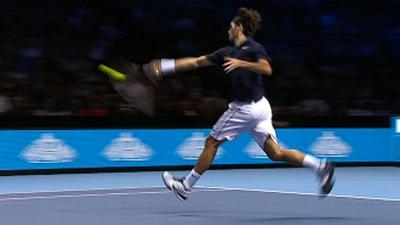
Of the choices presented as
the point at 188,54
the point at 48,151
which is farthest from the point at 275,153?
the point at 188,54

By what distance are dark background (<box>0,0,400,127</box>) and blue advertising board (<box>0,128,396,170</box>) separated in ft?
0.69

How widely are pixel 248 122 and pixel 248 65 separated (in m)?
0.64

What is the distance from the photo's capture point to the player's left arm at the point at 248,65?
7.75 metres

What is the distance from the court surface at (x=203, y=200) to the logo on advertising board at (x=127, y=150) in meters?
0.35

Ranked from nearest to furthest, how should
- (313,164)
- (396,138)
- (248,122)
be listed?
(248,122) → (313,164) → (396,138)

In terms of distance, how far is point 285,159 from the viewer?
8.23 metres

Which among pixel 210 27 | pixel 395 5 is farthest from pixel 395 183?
pixel 395 5

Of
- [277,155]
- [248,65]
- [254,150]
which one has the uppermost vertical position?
[248,65]

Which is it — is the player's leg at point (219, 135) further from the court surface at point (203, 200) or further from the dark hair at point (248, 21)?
the dark hair at point (248, 21)

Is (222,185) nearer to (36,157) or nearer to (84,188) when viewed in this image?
(84,188)

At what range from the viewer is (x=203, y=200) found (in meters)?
9.45

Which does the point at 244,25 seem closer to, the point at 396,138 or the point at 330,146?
the point at 330,146

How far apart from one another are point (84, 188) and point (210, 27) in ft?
24.1

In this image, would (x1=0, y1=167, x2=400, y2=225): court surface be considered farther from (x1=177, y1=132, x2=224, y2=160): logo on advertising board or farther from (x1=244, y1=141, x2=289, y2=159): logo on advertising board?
(x1=244, y1=141, x2=289, y2=159): logo on advertising board
